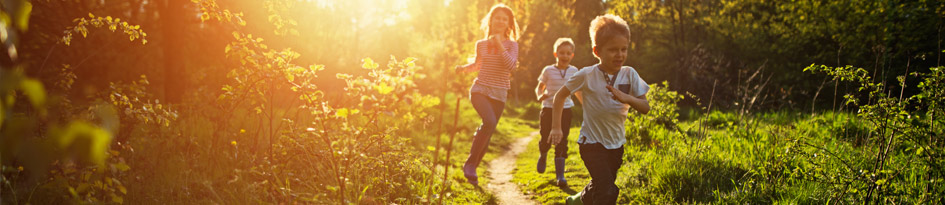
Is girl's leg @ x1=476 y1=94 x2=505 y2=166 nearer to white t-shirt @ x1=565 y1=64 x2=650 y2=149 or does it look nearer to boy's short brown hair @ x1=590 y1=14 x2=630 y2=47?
white t-shirt @ x1=565 y1=64 x2=650 y2=149

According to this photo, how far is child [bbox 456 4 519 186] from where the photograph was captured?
16.2 feet

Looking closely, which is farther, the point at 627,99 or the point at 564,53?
the point at 564,53

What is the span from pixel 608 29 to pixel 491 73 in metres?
1.90

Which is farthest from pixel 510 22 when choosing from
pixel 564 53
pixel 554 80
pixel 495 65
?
pixel 554 80

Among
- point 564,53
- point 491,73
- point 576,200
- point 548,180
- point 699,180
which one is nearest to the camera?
point 576,200

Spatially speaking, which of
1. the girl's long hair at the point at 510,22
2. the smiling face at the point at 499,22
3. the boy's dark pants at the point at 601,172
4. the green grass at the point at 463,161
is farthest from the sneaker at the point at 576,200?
the girl's long hair at the point at 510,22

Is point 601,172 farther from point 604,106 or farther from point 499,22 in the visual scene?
point 499,22

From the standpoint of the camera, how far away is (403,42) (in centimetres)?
1900

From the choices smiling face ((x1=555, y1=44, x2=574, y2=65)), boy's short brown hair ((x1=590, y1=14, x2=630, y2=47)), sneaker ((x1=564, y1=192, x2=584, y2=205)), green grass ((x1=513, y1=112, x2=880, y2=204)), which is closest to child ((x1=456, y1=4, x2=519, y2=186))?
smiling face ((x1=555, y1=44, x2=574, y2=65))

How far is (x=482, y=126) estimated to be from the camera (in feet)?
16.3

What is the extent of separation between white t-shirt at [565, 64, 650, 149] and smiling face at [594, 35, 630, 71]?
0.06m

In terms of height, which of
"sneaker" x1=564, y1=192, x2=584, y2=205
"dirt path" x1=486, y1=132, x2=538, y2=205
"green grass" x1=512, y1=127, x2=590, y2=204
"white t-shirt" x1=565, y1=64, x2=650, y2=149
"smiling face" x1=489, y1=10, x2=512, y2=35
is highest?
"smiling face" x1=489, y1=10, x2=512, y2=35

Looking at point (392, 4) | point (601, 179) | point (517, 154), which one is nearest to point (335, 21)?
point (392, 4)

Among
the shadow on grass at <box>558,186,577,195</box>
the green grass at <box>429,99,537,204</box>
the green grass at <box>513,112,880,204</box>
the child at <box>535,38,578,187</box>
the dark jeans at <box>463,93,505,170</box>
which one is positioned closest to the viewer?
the green grass at <box>513,112,880,204</box>
